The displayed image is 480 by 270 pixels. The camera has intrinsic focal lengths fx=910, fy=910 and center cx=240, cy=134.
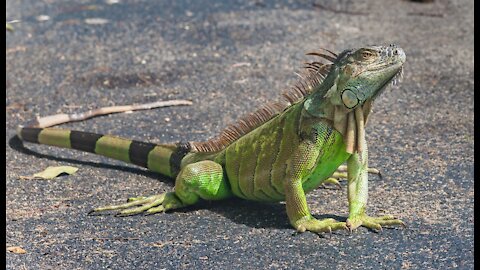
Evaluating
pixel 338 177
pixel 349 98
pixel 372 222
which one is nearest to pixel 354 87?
pixel 349 98

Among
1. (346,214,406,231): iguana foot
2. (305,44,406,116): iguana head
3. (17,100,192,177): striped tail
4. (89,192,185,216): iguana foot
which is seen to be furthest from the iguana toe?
(17,100,192,177): striped tail

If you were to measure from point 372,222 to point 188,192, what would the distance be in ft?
3.57

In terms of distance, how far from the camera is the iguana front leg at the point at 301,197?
15.7ft

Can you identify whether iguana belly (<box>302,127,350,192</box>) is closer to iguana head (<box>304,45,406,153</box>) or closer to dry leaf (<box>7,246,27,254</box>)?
iguana head (<box>304,45,406,153</box>)

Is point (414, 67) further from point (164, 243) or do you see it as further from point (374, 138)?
point (164, 243)

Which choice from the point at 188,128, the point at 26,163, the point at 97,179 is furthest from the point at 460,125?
the point at 26,163

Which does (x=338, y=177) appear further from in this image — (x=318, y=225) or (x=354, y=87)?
(x=354, y=87)

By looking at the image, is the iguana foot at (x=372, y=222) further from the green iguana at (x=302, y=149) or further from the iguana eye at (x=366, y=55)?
the iguana eye at (x=366, y=55)

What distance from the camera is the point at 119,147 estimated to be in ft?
19.6

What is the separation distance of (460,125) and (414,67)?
1537 millimetres

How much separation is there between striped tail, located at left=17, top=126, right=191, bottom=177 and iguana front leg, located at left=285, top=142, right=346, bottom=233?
1017 millimetres

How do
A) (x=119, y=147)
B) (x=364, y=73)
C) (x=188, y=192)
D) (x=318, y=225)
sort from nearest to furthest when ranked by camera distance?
1. (x=364, y=73)
2. (x=318, y=225)
3. (x=188, y=192)
4. (x=119, y=147)

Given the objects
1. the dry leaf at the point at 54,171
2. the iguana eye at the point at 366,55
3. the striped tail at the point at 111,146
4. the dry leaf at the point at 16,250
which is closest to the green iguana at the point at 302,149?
the iguana eye at the point at 366,55

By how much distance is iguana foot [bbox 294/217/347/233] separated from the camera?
475cm
